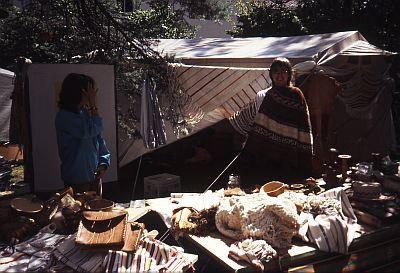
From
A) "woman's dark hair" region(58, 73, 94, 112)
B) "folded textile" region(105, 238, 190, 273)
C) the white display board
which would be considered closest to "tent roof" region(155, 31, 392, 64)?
the white display board

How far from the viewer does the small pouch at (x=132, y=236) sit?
263 cm

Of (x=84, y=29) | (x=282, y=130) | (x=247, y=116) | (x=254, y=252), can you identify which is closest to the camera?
(x=254, y=252)

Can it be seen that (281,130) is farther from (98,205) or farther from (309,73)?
(98,205)

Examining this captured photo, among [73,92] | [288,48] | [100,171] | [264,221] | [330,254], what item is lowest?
[330,254]

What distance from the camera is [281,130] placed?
14.1ft

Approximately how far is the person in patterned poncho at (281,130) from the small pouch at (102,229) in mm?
1982

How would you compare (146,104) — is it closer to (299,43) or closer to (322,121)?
(322,121)

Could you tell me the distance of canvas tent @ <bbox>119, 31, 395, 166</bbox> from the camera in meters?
4.94

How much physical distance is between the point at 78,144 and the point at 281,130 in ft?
6.42

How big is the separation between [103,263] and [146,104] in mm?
2708

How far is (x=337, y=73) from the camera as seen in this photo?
6.19 metres

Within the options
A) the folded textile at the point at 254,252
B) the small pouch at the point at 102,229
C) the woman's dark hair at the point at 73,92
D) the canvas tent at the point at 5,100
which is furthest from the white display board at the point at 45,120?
the canvas tent at the point at 5,100

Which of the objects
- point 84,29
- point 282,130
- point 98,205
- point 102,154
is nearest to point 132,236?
point 98,205

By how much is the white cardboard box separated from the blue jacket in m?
1.66
